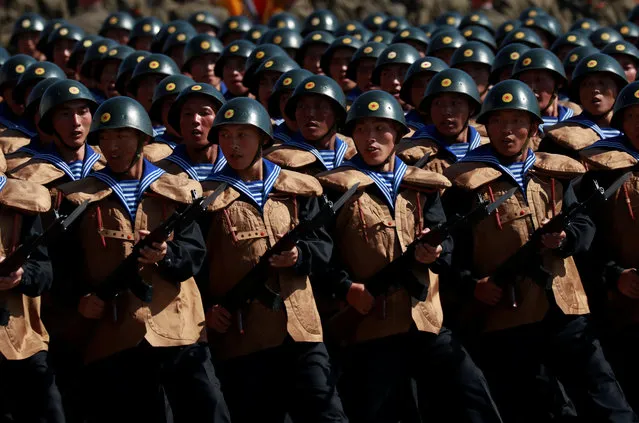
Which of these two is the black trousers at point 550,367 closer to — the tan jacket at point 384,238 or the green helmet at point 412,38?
the tan jacket at point 384,238

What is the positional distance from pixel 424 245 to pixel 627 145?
195 cm

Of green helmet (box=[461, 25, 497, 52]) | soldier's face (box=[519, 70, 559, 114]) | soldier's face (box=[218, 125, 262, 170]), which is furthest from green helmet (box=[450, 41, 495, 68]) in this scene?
soldier's face (box=[218, 125, 262, 170])

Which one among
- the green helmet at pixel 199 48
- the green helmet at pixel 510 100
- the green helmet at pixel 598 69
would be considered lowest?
the green helmet at pixel 199 48

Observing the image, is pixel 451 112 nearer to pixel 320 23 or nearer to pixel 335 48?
pixel 335 48

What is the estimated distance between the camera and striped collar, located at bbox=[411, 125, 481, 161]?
10.8m

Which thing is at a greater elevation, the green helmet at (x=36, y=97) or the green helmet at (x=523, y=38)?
the green helmet at (x=36, y=97)

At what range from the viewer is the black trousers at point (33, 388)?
8617mm

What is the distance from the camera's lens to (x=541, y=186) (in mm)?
9680

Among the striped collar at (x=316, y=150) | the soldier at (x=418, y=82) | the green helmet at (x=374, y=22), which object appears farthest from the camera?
the green helmet at (x=374, y=22)

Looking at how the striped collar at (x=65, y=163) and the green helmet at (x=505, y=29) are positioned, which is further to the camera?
the green helmet at (x=505, y=29)

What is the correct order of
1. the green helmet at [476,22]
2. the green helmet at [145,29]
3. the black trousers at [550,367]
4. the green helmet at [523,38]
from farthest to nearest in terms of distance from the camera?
the green helmet at [476,22]
the green helmet at [145,29]
the green helmet at [523,38]
the black trousers at [550,367]

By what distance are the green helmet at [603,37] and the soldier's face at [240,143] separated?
25.2ft

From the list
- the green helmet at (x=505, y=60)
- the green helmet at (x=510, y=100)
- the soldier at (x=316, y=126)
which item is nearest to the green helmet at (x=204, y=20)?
the green helmet at (x=505, y=60)

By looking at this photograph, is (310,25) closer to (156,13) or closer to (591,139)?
(591,139)
